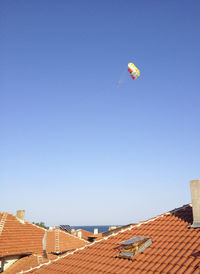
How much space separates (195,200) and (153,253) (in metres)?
2.70

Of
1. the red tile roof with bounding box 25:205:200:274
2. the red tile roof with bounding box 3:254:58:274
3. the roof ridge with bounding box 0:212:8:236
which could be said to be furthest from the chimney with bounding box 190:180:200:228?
the roof ridge with bounding box 0:212:8:236

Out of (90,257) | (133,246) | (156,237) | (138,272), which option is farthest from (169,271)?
(90,257)

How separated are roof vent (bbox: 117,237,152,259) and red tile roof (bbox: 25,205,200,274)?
0.13 m

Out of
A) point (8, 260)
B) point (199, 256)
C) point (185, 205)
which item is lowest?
point (8, 260)

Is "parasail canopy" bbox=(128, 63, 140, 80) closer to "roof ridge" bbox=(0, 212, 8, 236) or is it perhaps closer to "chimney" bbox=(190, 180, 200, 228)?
"chimney" bbox=(190, 180, 200, 228)

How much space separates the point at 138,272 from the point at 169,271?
3.26ft

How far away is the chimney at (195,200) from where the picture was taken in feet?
29.7

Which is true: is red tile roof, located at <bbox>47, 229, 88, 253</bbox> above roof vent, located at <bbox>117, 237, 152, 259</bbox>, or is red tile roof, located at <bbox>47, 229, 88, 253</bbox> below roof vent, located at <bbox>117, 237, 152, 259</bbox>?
below

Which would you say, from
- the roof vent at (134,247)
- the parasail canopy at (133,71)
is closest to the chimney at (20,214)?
the roof vent at (134,247)

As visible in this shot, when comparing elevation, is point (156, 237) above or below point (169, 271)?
above

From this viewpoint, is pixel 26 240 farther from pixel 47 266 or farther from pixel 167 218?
pixel 167 218

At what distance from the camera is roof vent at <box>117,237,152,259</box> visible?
27.5 ft

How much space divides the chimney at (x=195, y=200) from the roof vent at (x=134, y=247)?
6.11 feet

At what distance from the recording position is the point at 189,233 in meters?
8.59
